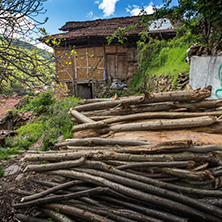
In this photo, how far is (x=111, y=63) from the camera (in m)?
12.8

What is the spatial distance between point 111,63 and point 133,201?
39.5ft

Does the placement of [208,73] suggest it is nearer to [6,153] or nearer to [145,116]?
[145,116]

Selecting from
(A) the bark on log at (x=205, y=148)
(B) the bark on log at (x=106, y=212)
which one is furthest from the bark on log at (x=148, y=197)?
(A) the bark on log at (x=205, y=148)

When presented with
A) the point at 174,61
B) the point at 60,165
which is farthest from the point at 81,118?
the point at 174,61

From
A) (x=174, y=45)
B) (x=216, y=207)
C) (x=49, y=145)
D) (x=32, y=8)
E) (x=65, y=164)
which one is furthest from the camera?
(x=174, y=45)

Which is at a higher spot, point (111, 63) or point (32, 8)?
point (111, 63)

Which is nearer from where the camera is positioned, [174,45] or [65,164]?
[65,164]

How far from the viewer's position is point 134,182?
1.70 m

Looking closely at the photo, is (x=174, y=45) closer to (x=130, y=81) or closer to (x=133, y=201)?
(x=130, y=81)

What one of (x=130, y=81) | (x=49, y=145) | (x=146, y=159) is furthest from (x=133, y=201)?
(x=130, y=81)

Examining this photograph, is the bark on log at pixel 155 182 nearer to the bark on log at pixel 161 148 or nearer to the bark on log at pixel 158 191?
the bark on log at pixel 158 191

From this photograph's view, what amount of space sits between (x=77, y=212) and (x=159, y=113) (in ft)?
5.56

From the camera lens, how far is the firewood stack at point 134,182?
5.23ft

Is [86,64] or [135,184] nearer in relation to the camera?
[135,184]
